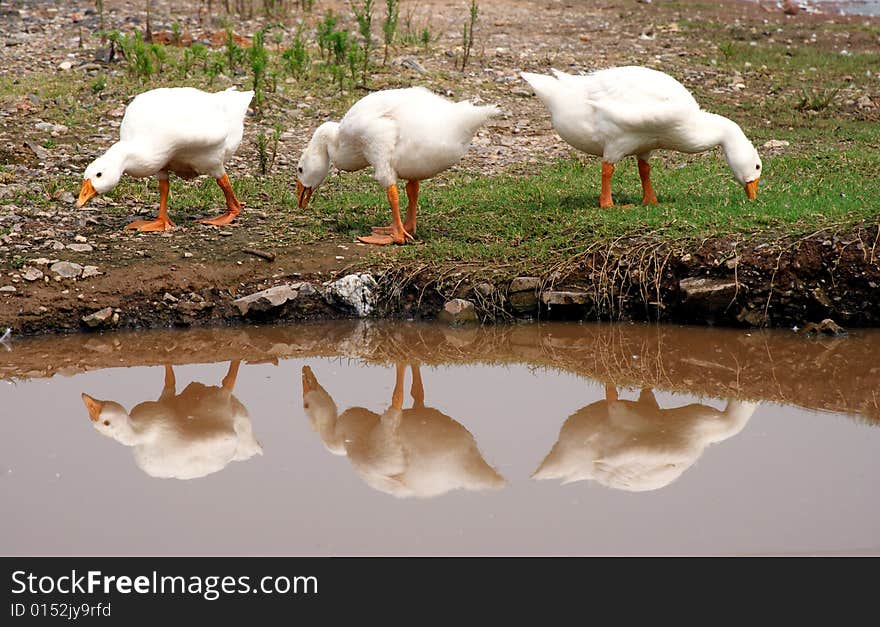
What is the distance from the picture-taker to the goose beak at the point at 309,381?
606 centimetres

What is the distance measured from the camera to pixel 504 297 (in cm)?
713

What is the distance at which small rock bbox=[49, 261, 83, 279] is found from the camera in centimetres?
707

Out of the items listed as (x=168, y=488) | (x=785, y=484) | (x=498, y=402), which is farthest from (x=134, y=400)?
(x=785, y=484)

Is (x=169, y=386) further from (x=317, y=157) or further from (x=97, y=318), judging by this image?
(x=317, y=157)

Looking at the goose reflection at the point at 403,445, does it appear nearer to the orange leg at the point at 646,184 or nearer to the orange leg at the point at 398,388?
the orange leg at the point at 398,388

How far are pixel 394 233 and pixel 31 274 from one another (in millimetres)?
2493

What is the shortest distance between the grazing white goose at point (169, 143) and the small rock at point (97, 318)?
3.03 ft

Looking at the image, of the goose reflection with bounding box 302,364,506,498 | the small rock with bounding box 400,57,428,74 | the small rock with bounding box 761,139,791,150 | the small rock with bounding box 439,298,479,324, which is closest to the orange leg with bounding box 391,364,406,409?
the goose reflection with bounding box 302,364,506,498

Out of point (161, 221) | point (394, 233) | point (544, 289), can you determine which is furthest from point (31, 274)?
point (544, 289)

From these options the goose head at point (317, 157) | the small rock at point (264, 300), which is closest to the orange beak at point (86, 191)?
the small rock at point (264, 300)

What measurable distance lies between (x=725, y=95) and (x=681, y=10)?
5.91 m

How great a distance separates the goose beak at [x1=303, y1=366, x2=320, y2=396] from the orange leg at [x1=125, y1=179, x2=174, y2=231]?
2176 millimetres

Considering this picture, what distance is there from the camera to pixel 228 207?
834 centimetres

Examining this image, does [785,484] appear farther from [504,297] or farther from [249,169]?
[249,169]
